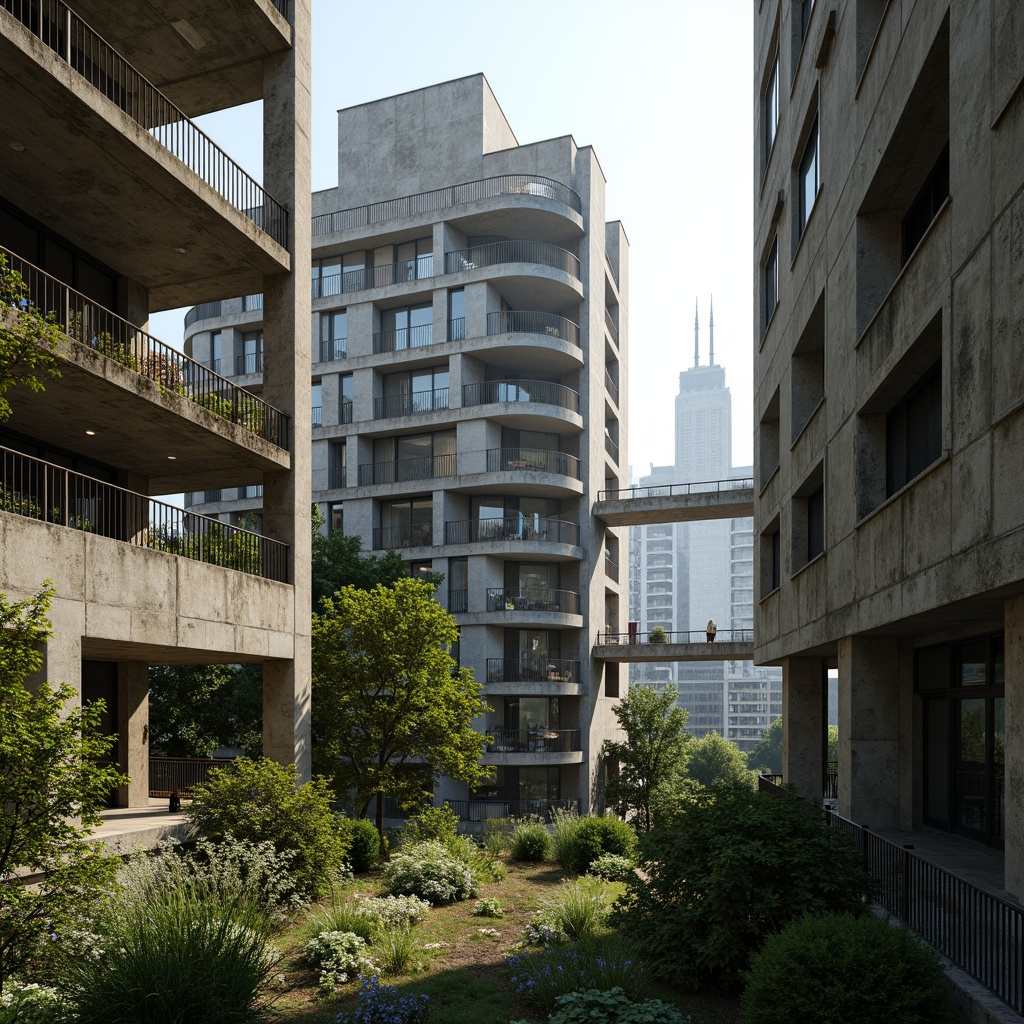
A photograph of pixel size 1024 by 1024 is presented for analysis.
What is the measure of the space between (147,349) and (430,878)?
12132 millimetres

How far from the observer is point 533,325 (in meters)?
45.9

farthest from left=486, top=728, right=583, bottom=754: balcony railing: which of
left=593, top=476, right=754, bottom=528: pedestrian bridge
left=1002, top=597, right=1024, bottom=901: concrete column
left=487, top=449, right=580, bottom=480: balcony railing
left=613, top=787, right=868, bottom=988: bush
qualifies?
left=1002, top=597, right=1024, bottom=901: concrete column

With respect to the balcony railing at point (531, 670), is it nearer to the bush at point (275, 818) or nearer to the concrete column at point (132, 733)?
the concrete column at point (132, 733)

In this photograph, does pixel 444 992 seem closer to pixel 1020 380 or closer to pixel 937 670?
pixel 1020 380

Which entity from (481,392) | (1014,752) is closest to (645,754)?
(481,392)

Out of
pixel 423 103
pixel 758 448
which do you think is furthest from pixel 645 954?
Result: pixel 423 103

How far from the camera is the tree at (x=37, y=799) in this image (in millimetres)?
8828

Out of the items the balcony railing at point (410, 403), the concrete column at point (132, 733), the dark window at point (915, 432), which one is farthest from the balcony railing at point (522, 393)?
the dark window at point (915, 432)

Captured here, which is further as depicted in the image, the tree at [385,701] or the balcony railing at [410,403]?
the balcony railing at [410,403]

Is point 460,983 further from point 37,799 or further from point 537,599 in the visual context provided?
point 537,599

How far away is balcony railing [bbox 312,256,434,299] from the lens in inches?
1834

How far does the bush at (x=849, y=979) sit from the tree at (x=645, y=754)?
33733mm

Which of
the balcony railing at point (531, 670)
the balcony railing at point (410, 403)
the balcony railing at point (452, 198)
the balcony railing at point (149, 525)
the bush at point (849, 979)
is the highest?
the balcony railing at point (452, 198)

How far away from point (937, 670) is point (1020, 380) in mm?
9638
